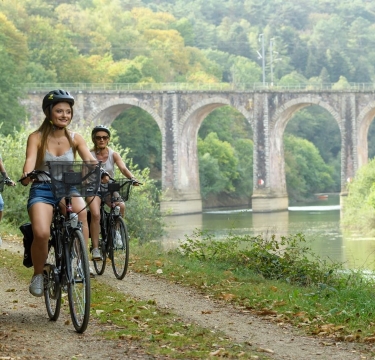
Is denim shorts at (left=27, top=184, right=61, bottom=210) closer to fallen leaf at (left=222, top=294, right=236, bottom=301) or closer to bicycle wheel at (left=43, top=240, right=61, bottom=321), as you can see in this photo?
bicycle wheel at (left=43, top=240, right=61, bottom=321)

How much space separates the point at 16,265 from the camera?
12.1m

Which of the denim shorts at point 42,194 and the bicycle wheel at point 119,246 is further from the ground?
the denim shorts at point 42,194

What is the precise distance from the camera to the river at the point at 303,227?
98.2ft

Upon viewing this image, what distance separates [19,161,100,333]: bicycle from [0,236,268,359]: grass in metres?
0.30

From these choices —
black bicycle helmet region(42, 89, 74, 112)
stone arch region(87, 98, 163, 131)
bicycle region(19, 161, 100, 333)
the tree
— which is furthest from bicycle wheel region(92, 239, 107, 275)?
stone arch region(87, 98, 163, 131)

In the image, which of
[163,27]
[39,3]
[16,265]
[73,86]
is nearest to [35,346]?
[16,265]

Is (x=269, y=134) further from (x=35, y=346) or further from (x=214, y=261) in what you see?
(x=35, y=346)

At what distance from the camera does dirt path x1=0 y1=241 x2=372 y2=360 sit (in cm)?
666

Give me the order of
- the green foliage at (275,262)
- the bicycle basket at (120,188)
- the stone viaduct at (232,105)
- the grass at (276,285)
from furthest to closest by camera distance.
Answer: the stone viaduct at (232,105), the green foliage at (275,262), the bicycle basket at (120,188), the grass at (276,285)

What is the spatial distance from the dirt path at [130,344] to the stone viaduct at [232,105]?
51297mm

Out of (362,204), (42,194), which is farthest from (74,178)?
(362,204)

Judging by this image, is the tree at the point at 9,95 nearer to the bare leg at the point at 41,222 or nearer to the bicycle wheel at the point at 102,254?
the bicycle wheel at the point at 102,254

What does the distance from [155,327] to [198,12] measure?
Answer: 402 feet

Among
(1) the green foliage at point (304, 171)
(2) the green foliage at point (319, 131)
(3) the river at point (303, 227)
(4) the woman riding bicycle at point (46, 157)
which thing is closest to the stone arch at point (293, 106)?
Result: (3) the river at point (303, 227)
